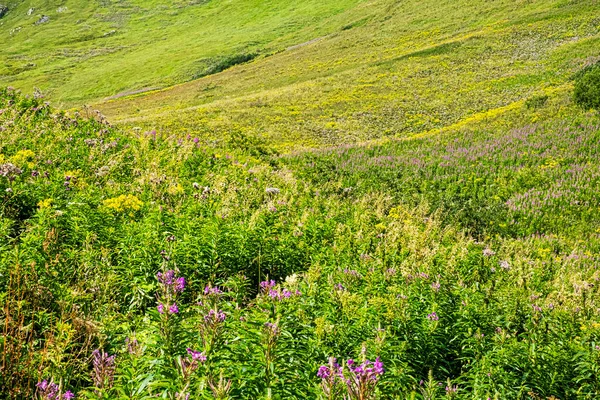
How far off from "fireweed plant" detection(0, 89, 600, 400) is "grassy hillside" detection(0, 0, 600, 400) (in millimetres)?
28

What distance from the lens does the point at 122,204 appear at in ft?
18.5

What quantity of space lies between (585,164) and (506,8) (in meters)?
56.4

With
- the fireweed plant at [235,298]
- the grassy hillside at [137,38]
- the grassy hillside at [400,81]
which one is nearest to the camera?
the fireweed plant at [235,298]

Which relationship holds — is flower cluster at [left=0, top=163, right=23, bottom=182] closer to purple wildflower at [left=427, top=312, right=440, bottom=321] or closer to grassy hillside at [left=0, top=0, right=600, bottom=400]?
grassy hillside at [left=0, top=0, right=600, bottom=400]

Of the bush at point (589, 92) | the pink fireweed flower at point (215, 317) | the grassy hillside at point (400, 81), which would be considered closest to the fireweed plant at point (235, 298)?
the pink fireweed flower at point (215, 317)

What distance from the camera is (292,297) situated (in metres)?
3.86

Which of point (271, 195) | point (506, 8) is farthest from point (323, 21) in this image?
point (271, 195)

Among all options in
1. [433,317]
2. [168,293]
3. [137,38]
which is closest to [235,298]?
[168,293]

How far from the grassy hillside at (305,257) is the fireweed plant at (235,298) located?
0.09 feet

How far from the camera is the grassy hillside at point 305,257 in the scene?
2941 millimetres

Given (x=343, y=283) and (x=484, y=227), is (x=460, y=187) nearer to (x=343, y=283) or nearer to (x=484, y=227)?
(x=484, y=227)

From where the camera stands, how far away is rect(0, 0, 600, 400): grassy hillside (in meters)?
2.94

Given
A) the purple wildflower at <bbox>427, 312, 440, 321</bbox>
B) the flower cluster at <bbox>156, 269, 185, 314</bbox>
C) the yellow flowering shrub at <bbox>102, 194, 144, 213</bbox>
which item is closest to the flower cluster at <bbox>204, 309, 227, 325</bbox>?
the flower cluster at <bbox>156, 269, 185, 314</bbox>

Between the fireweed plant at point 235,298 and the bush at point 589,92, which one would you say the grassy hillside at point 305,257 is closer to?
the fireweed plant at point 235,298
